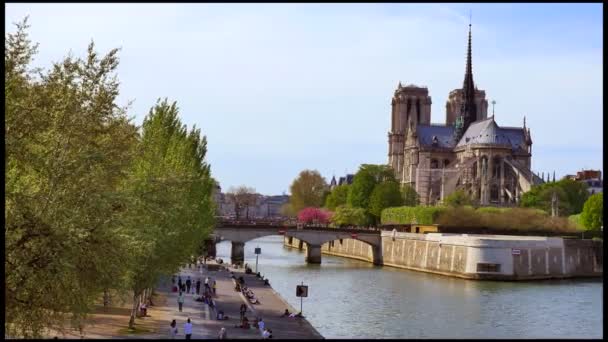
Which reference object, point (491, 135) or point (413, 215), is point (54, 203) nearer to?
point (413, 215)

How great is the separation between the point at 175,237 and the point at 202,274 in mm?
30939

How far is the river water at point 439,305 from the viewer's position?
3934cm

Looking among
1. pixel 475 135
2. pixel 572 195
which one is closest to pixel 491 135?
pixel 475 135

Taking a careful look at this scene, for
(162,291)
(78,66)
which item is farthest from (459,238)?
(78,66)

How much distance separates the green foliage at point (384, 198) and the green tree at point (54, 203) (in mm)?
95748

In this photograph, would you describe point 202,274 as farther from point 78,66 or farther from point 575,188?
point 575,188

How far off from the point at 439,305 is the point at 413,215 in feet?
177

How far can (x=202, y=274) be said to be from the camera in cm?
6306

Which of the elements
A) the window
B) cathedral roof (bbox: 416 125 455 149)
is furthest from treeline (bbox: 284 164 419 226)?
the window

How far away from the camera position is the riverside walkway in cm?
3391

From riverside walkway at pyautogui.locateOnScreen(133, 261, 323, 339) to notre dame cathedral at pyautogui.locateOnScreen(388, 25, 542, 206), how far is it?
75.0 m

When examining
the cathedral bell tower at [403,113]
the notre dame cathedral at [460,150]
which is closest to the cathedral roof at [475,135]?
the notre dame cathedral at [460,150]

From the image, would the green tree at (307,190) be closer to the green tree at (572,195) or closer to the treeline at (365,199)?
the treeline at (365,199)

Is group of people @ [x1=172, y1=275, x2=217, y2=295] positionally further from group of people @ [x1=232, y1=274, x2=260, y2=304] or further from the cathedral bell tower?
the cathedral bell tower
